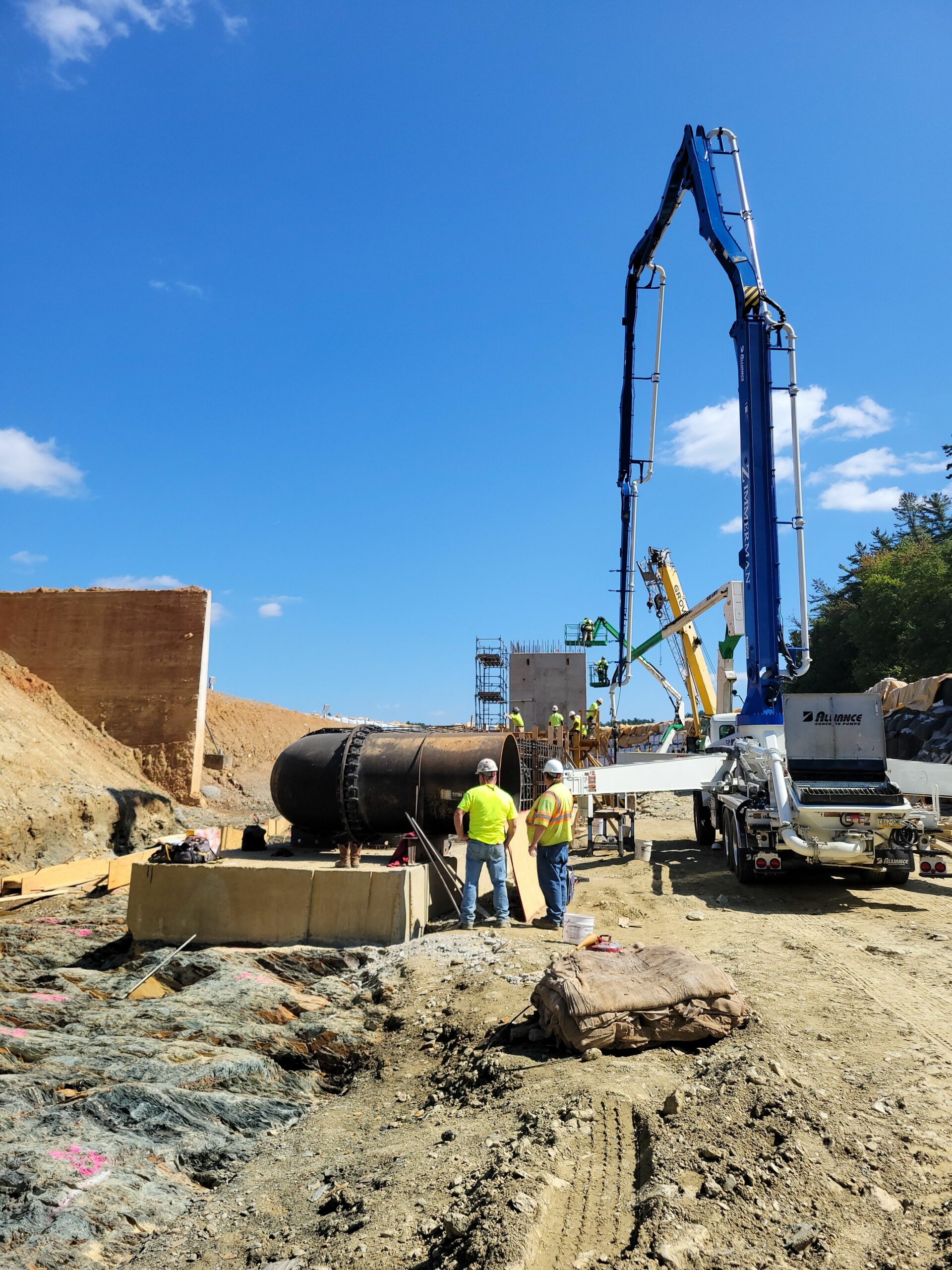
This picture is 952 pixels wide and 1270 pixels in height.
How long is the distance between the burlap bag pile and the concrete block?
10.0ft

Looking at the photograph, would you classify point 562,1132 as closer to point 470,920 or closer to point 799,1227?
point 799,1227

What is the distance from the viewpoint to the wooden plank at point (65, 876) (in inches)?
461

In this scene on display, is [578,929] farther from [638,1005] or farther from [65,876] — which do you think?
[65,876]

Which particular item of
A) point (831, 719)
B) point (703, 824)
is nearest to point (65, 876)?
point (703, 824)

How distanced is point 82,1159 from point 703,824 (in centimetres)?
1256

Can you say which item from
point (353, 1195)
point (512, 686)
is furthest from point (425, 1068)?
point (512, 686)

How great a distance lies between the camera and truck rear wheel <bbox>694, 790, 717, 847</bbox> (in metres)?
15.2

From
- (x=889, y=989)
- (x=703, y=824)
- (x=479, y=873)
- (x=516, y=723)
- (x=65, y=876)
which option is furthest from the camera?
(x=516, y=723)

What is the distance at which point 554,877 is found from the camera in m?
8.41

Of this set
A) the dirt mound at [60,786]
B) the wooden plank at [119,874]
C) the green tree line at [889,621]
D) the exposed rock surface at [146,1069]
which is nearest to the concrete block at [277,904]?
the exposed rock surface at [146,1069]

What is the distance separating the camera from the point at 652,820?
2103 centimetres

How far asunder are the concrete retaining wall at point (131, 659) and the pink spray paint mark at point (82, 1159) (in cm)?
1547

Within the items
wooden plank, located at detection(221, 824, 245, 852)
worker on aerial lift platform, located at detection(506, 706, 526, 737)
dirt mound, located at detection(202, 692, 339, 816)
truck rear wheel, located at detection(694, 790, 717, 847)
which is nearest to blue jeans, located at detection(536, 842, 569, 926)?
wooden plank, located at detection(221, 824, 245, 852)

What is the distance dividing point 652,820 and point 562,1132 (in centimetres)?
1766
